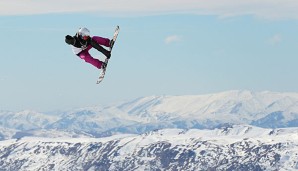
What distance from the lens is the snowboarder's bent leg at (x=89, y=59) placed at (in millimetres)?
62719

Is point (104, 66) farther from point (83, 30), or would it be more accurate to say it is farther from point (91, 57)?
point (83, 30)

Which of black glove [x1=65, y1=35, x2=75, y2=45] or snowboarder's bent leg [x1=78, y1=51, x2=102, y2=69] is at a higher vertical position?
black glove [x1=65, y1=35, x2=75, y2=45]

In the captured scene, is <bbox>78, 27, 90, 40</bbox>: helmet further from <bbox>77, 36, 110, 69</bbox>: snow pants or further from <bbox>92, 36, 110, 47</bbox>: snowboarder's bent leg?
<bbox>92, 36, 110, 47</bbox>: snowboarder's bent leg

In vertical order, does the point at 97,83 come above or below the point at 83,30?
below

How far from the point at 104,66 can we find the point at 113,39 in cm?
246

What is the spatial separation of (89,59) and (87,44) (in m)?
3.40

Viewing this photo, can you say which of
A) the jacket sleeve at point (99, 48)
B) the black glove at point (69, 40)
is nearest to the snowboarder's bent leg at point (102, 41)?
the jacket sleeve at point (99, 48)

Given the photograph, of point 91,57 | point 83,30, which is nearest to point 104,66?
point 91,57

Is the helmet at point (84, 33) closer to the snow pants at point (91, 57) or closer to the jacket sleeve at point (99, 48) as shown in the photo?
the jacket sleeve at point (99, 48)


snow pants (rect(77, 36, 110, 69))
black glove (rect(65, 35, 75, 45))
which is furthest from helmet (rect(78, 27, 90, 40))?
snow pants (rect(77, 36, 110, 69))

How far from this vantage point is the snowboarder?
58906mm

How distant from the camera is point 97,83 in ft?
203

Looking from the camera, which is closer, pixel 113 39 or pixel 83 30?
pixel 83 30

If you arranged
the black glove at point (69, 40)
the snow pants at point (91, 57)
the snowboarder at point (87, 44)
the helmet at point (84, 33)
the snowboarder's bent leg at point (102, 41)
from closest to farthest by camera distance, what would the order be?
the black glove at point (69, 40) → the helmet at point (84, 33) → the snowboarder at point (87, 44) → the snowboarder's bent leg at point (102, 41) → the snow pants at point (91, 57)
